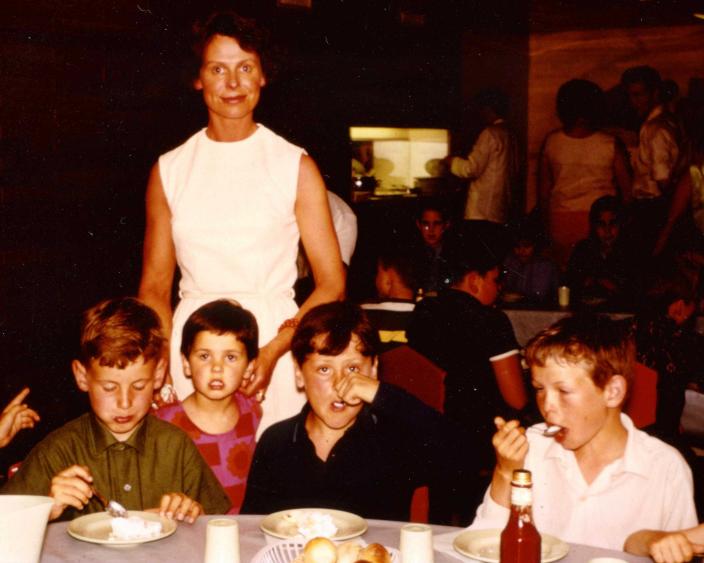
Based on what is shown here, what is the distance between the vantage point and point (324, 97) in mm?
7637

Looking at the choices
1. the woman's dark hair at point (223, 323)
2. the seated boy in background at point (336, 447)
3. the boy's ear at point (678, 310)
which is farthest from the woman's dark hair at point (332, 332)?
the boy's ear at point (678, 310)

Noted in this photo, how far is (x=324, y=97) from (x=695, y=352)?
4359 mm

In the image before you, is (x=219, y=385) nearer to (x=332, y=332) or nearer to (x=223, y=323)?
(x=223, y=323)

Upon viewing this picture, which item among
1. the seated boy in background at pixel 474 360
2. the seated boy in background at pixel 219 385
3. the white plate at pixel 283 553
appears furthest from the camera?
the seated boy in background at pixel 474 360

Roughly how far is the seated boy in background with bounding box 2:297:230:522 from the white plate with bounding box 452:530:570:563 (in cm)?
78

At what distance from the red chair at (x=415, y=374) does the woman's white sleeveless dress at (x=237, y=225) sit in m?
0.47

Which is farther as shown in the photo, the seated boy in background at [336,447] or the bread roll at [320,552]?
the seated boy in background at [336,447]

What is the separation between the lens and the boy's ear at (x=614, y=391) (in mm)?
2252

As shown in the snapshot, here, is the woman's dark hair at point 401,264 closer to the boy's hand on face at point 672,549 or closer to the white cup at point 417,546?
the boy's hand on face at point 672,549

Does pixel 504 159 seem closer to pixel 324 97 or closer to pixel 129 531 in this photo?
pixel 324 97

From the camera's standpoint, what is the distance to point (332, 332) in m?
2.56

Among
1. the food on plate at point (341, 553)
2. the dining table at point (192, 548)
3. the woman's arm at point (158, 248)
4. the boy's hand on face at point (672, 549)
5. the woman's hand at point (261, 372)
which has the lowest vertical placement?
the dining table at point (192, 548)

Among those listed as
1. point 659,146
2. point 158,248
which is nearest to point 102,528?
point 158,248

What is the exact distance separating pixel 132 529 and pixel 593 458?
1.01m
